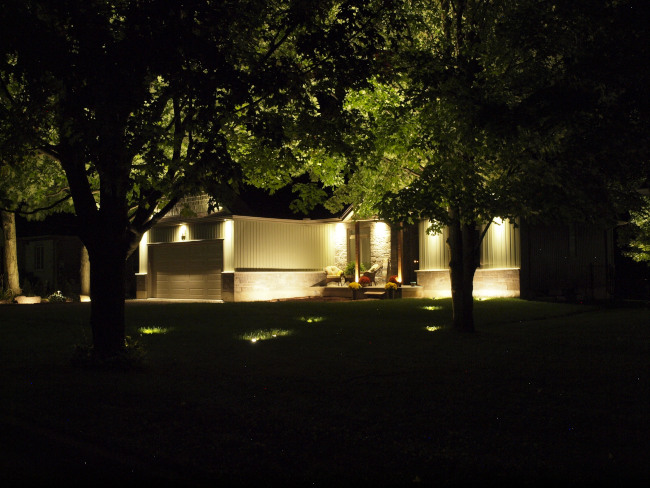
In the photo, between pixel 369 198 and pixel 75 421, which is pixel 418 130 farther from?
pixel 75 421

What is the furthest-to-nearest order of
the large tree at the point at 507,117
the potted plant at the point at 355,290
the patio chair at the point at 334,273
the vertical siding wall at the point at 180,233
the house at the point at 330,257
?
1. the patio chair at the point at 334,273
2. the vertical siding wall at the point at 180,233
3. the potted plant at the point at 355,290
4. the house at the point at 330,257
5. the large tree at the point at 507,117

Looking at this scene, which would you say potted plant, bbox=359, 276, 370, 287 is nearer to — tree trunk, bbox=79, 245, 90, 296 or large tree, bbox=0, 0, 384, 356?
tree trunk, bbox=79, 245, 90, 296

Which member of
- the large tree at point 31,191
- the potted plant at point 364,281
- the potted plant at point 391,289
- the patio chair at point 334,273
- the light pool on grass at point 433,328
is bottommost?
the light pool on grass at point 433,328

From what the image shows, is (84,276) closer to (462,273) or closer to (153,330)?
(153,330)

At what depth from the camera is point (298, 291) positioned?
2948cm

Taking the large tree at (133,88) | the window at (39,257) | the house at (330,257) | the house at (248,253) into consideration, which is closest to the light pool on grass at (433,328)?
the large tree at (133,88)

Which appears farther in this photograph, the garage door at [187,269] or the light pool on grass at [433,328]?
the garage door at [187,269]

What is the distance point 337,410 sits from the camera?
7000mm

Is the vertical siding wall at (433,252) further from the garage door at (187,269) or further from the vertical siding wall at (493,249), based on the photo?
the garage door at (187,269)

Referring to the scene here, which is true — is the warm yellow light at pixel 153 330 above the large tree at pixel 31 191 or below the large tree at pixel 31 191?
below

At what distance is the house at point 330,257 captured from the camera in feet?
79.8

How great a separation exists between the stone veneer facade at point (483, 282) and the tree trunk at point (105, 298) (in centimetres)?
1688

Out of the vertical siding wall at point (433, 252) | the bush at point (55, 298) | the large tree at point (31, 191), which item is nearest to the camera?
the large tree at point (31, 191)

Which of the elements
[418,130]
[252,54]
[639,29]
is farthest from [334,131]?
[639,29]
